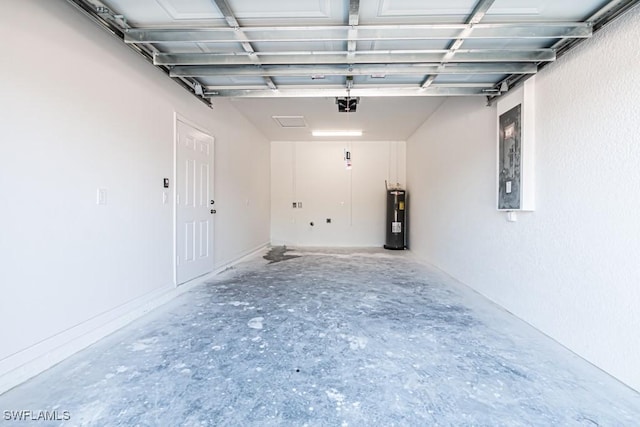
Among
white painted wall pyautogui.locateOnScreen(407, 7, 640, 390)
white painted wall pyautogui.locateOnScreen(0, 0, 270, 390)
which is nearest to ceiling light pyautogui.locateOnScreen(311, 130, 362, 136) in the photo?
white painted wall pyautogui.locateOnScreen(407, 7, 640, 390)

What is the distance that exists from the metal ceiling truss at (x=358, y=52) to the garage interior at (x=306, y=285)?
2cm

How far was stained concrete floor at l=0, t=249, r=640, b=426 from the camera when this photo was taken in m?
1.56

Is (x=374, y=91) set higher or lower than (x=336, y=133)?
lower

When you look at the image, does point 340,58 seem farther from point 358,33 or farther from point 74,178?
point 74,178

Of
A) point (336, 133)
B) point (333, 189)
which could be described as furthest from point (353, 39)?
point (333, 189)

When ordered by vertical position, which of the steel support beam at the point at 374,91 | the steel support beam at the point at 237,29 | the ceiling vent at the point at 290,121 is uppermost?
the ceiling vent at the point at 290,121

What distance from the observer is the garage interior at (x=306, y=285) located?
1764 millimetres

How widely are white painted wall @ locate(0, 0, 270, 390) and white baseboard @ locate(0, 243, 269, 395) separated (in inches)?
0.5

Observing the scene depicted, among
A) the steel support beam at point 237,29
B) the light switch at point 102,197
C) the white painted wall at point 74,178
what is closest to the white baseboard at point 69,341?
the white painted wall at point 74,178

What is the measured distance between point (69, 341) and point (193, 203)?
2106 millimetres

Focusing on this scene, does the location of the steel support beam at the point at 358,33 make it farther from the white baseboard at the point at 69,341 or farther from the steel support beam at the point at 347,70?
the white baseboard at the point at 69,341

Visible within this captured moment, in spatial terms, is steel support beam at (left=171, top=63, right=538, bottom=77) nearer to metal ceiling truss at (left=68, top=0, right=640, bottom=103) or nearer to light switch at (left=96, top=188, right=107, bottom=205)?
metal ceiling truss at (left=68, top=0, right=640, bottom=103)

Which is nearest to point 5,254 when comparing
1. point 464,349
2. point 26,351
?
point 26,351

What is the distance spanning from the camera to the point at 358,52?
2623 mm
